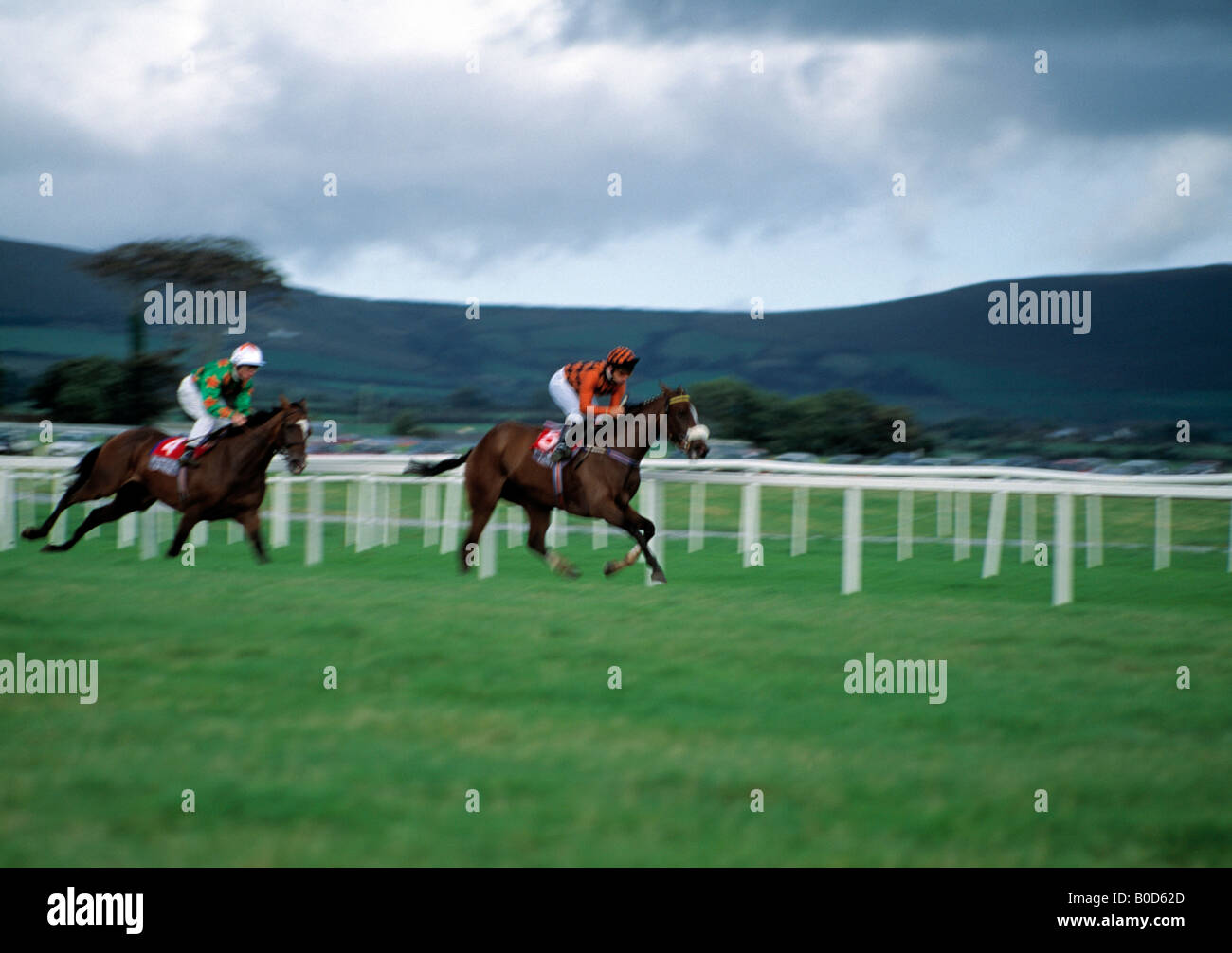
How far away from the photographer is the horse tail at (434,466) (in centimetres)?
964

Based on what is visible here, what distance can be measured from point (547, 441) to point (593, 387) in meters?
0.46

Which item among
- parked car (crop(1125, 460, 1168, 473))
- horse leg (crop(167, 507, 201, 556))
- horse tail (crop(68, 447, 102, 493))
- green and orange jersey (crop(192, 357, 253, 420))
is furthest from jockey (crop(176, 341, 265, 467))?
parked car (crop(1125, 460, 1168, 473))

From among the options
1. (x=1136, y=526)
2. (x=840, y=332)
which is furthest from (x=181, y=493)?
(x=840, y=332)

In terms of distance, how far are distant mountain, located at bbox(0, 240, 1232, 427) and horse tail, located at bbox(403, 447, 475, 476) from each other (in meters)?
40.0

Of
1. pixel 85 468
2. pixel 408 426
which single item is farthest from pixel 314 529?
pixel 408 426

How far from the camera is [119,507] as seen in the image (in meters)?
9.48

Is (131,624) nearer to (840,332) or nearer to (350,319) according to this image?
(840,332)

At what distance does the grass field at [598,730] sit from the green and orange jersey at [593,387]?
1.59 m

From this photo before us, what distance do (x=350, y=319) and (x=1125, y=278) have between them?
125 feet

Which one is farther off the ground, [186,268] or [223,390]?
[186,268]

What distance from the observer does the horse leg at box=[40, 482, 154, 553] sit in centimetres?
935

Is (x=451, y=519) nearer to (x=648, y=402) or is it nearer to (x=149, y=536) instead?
(x=149, y=536)
